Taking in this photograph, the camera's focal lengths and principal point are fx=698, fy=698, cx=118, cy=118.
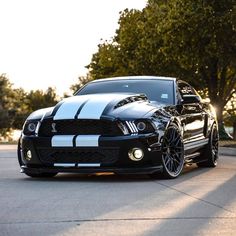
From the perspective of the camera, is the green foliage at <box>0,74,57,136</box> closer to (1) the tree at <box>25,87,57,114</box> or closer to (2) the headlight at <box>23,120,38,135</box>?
(1) the tree at <box>25,87,57,114</box>

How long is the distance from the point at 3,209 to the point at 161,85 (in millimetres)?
4664

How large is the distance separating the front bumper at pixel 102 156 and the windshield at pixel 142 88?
1330mm

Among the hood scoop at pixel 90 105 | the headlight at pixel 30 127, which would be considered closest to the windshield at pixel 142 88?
the hood scoop at pixel 90 105

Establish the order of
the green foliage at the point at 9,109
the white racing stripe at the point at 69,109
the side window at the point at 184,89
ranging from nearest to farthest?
the white racing stripe at the point at 69,109, the side window at the point at 184,89, the green foliage at the point at 9,109

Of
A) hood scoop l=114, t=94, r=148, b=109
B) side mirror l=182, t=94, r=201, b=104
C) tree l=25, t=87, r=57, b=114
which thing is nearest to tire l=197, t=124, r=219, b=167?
side mirror l=182, t=94, r=201, b=104

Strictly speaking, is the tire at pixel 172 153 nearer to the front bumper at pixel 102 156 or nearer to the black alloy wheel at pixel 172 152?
the black alloy wheel at pixel 172 152

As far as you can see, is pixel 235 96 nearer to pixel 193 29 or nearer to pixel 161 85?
pixel 193 29

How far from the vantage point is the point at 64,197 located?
24.0 ft

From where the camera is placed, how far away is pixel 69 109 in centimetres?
913

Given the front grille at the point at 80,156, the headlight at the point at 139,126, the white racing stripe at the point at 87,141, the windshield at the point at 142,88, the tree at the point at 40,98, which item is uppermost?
the windshield at the point at 142,88

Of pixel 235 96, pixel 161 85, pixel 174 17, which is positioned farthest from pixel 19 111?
pixel 161 85

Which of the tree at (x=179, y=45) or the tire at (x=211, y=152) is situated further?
the tree at (x=179, y=45)

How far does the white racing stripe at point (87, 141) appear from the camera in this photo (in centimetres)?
880

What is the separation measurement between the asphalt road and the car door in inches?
33.0
